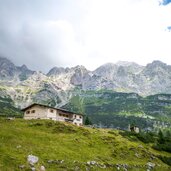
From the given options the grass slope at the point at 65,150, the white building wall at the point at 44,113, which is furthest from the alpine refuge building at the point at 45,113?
the grass slope at the point at 65,150

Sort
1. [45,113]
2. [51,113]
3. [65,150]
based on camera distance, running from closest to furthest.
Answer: [65,150] < [45,113] < [51,113]

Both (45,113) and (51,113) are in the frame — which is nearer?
(45,113)

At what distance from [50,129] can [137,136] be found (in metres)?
40.7

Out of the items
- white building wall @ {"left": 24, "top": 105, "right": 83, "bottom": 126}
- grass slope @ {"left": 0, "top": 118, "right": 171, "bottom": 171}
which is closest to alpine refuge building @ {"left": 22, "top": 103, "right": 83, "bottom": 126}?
white building wall @ {"left": 24, "top": 105, "right": 83, "bottom": 126}

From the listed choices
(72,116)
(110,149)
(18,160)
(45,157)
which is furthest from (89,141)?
(72,116)

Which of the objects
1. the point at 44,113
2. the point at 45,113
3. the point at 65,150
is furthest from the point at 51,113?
the point at 65,150

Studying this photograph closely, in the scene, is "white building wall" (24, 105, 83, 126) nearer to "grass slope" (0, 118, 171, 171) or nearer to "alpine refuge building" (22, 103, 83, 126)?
"alpine refuge building" (22, 103, 83, 126)

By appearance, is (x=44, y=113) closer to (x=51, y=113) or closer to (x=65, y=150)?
(x=51, y=113)


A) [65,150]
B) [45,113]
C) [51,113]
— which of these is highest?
[51,113]

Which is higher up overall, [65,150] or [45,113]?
[45,113]

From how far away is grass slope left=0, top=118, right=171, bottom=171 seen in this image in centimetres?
5772

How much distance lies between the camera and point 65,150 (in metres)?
67.7

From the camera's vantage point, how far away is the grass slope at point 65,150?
57.7 meters

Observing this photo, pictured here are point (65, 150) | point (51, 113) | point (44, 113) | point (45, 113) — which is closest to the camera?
point (65, 150)
